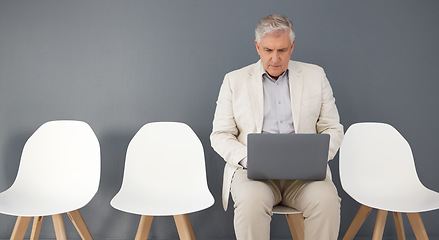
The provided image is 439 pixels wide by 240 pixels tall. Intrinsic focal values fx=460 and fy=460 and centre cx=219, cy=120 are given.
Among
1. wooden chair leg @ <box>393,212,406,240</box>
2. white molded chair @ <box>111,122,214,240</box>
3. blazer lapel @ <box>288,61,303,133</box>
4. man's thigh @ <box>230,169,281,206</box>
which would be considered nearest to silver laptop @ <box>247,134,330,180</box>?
man's thigh @ <box>230,169,281,206</box>

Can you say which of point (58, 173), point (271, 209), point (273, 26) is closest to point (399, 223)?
point (271, 209)

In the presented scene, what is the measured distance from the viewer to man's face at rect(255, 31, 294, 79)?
224 cm

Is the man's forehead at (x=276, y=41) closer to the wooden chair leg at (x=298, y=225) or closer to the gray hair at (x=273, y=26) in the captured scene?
the gray hair at (x=273, y=26)

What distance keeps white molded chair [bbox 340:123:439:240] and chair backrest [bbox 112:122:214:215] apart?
828mm

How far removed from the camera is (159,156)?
2.64 meters

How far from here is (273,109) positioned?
2.38 m

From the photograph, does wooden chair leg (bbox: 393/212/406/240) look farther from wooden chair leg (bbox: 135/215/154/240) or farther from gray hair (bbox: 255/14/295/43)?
wooden chair leg (bbox: 135/215/154/240)

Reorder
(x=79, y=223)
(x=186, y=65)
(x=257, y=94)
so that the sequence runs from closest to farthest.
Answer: (x=257, y=94)
(x=79, y=223)
(x=186, y=65)

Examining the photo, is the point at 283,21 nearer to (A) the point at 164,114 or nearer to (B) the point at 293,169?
(B) the point at 293,169

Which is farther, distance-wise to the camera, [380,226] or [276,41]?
[380,226]

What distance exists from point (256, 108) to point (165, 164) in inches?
25.5

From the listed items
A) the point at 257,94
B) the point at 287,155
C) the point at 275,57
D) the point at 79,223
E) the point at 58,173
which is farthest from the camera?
the point at 58,173

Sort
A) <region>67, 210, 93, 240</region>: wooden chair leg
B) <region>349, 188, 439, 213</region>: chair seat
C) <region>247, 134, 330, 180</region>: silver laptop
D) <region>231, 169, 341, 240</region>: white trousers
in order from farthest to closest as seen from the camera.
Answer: <region>67, 210, 93, 240</region>: wooden chair leg
<region>349, 188, 439, 213</region>: chair seat
<region>231, 169, 341, 240</region>: white trousers
<region>247, 134, 330, 180</region>: silver laptop

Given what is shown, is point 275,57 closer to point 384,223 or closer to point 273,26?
point 273,26
